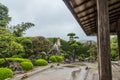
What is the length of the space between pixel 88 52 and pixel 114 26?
73.7 feet

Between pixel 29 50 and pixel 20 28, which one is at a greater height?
pixel 20 28

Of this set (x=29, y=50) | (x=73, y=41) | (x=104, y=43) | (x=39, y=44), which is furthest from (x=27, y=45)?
(x=104, y=43)

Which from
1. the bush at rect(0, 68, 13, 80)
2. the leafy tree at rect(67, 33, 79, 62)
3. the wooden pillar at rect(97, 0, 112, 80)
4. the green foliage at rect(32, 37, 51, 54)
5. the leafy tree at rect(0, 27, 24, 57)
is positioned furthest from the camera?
the leafy tree at rect(67, 33, 79, 62)

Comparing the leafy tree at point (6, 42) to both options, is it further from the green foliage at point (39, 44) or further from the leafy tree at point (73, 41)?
the leafy tree at point (73, 41)

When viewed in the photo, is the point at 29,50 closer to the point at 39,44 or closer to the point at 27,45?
the point at 27,45

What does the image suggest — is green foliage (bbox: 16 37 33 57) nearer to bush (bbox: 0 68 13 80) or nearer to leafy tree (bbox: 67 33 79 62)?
leafy tree (bbox: 67 33 79 62)

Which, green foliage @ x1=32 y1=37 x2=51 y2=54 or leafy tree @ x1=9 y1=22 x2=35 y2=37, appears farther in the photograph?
leafy tree @ x1=9 y1=22 x2=35 y2=37

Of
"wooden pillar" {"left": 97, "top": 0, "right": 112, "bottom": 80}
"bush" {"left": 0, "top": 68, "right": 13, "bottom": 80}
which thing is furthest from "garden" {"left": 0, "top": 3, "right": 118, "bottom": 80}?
"wooden pillar" {"left": 97, "top": 0, "right": 112, "bottom": 80}

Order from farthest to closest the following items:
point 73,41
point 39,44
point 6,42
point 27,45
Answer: point 73,41 → point 39,44 → point 27,45 → point 6,42

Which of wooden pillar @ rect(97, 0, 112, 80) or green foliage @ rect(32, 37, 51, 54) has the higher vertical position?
green foliage @ rect(32, 37, 51, 54)

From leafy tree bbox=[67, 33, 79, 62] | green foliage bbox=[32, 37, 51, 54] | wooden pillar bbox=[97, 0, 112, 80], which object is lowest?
wooden pillar bbox=[97, 0, 112, 80]

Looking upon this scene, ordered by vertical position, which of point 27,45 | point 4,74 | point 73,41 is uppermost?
point 73,41

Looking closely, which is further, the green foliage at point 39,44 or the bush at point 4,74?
the green foliage at point 39,44

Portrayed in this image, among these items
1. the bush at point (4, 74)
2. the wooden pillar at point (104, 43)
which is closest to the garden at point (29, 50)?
the bush at point (4, 74)
